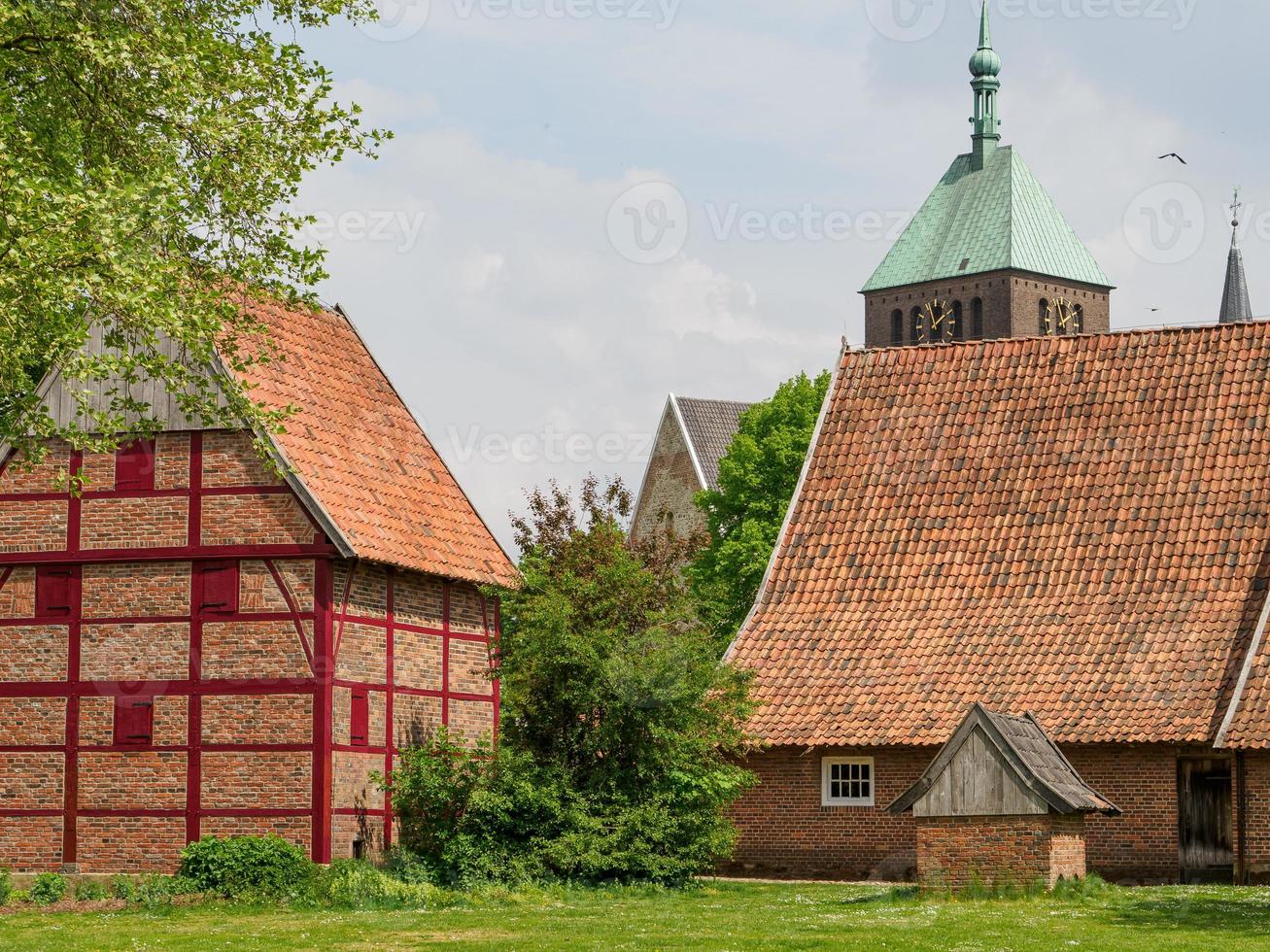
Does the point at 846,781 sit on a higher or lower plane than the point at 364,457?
lower

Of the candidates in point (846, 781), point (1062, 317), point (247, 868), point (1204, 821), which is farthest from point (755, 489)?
Result: point (1062, 317)

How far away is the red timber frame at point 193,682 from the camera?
91.9 ft

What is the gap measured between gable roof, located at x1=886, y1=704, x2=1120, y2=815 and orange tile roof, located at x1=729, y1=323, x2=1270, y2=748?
104 inches

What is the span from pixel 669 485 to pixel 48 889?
48.1 m

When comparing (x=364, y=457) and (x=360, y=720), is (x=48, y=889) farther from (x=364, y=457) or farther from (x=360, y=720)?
(x=364, y=457)

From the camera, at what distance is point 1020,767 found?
85.1ft

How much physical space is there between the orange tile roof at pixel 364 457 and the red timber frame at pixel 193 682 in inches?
42.3

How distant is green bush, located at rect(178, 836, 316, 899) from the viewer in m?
26.5

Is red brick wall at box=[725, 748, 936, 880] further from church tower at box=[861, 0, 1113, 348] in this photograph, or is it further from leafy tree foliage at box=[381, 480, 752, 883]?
church tower at box=[861, 0, 1113, 348]

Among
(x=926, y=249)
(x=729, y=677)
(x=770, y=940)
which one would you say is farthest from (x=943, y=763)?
(x=926, y=249)

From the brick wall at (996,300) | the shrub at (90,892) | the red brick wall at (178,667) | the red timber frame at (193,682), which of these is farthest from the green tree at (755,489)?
the brick wall at (996,300)

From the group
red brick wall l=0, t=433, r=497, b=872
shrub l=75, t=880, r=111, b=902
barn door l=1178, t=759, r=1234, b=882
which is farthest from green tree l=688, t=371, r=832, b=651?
shrub l=75, t=880, r=111, b=902

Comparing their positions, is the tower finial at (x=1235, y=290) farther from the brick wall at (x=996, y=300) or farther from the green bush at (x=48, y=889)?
the green bush at (x=48, y=889)

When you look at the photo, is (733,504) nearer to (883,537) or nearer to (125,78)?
(883,537)
